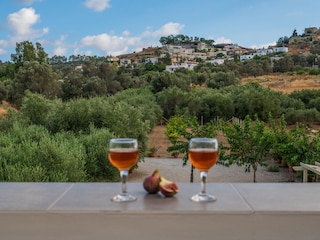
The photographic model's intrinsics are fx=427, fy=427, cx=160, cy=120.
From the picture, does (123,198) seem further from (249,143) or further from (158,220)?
(249,143)

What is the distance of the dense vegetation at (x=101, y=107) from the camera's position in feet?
18.2

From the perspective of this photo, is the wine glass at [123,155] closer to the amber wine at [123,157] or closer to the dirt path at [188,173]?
the amber wine at [123,157]

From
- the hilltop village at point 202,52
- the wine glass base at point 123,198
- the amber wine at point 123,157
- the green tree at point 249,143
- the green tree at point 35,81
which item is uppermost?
the hilltop village at point 202,52

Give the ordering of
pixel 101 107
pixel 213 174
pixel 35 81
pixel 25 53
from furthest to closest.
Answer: pixel 25 53, pixel 35 81, pixel 213 174, pixel 101 107

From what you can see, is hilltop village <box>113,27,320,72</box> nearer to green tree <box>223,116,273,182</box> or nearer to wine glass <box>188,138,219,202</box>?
green tree <box>223,116,273,182</box>

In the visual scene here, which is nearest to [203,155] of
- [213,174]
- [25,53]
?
[213,174]

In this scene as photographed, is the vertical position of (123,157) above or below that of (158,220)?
above

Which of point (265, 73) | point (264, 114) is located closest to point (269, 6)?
point (265, 73)

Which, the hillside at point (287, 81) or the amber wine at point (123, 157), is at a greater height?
the hillside at point (287, 81)

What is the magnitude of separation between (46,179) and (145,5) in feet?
42.9

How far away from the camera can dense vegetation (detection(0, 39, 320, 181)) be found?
18.2 ft

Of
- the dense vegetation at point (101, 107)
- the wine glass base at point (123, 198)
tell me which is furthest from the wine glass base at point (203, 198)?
the dense vegetation at point (101, 107)

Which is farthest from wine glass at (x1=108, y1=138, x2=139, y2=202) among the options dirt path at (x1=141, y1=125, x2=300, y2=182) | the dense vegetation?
dirt path at (x1=141, y1=125, x2=300, y2=182)

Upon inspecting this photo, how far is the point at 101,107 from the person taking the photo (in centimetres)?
920
